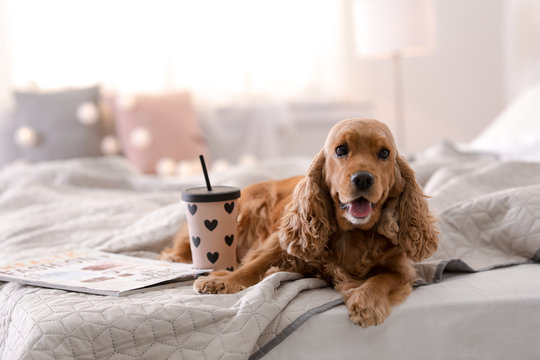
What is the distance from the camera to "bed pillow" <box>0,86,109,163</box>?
2957 millimetres

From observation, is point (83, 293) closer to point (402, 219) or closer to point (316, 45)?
point (402, 219)

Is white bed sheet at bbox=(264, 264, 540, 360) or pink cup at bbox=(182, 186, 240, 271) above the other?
pink cup at bbox=(182, 186, 240, 271)

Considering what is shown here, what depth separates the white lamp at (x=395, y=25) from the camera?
10.9 ft

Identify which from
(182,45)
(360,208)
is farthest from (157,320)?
(182,45)

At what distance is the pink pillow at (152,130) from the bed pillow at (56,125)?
169mm

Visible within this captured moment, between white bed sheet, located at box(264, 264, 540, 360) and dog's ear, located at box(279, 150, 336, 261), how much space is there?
0.14m

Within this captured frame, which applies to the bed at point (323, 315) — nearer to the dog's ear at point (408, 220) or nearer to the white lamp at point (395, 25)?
the dog's ear at point (408, 220)

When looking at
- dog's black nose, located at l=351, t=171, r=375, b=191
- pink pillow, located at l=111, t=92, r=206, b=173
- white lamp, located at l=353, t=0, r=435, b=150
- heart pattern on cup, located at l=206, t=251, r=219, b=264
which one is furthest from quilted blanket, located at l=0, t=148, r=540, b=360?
white lamp, located at l=353, t=0, r=435, b=150

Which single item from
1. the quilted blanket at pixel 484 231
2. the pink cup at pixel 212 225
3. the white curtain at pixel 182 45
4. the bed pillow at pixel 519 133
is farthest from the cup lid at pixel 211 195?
the white curtain at pixel 182 45

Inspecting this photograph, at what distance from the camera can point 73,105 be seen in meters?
3.01

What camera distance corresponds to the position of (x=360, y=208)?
3.35ft

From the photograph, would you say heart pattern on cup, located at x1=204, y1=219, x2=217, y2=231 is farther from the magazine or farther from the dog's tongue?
the dog's tongue

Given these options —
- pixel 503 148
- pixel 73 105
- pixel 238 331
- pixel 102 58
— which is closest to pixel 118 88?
pixel 102 58

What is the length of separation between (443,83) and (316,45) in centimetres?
110
